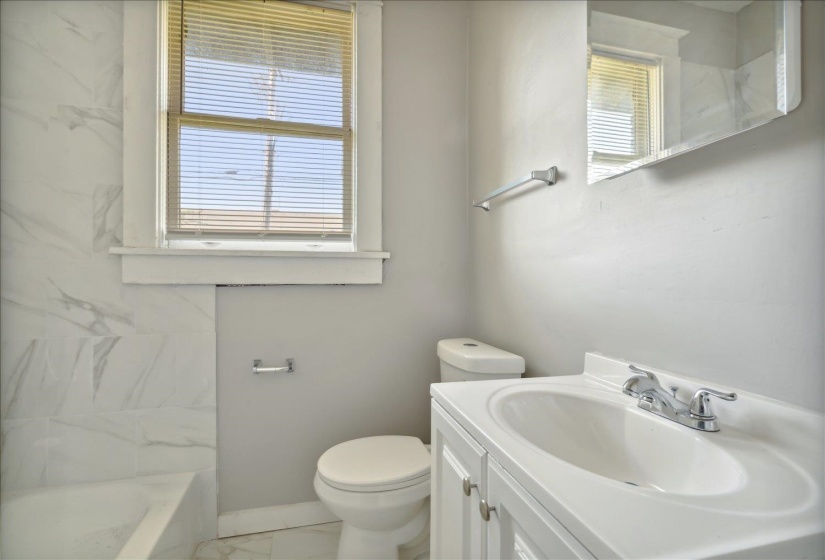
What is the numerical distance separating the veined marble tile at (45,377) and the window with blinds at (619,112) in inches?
73.4

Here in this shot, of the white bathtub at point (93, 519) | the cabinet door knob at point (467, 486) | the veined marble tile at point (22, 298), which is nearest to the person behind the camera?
the cabinet door knob at point (467, 486)

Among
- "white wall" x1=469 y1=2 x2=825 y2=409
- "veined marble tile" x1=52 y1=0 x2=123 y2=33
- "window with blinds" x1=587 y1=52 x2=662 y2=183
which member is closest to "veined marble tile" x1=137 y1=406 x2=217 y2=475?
"white wall" x1=469 y1=2 x2=825 y2=409

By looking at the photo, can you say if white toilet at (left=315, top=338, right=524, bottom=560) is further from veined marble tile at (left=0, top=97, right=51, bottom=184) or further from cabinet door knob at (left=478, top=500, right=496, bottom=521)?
veined marble tile at (left=0, top=97, right=51, bottom=184)

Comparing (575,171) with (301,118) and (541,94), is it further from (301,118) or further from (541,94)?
(301,118)

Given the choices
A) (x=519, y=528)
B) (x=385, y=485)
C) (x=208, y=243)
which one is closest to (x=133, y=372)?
(x=208, y=243)

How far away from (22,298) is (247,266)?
0.78 metres

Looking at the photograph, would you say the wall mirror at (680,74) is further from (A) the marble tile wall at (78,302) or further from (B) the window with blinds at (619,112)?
(A) the marble tile wall at (78,302)

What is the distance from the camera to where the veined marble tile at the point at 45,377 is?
4.62ft

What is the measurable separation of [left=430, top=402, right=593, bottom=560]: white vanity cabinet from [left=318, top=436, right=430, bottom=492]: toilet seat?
29 centimetres

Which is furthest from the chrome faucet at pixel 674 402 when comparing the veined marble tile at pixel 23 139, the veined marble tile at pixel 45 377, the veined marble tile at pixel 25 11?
the veined marble tile at pixel 25 11

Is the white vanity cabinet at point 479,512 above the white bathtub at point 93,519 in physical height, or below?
above

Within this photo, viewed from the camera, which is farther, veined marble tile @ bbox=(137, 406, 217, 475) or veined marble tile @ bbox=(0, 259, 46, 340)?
veined marble tile @ bbox=(137, 406, 217, 475)

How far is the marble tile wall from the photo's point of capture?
4.65 feet

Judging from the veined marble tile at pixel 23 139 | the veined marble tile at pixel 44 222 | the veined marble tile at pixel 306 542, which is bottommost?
the veined marble tile at pixel 306 542
